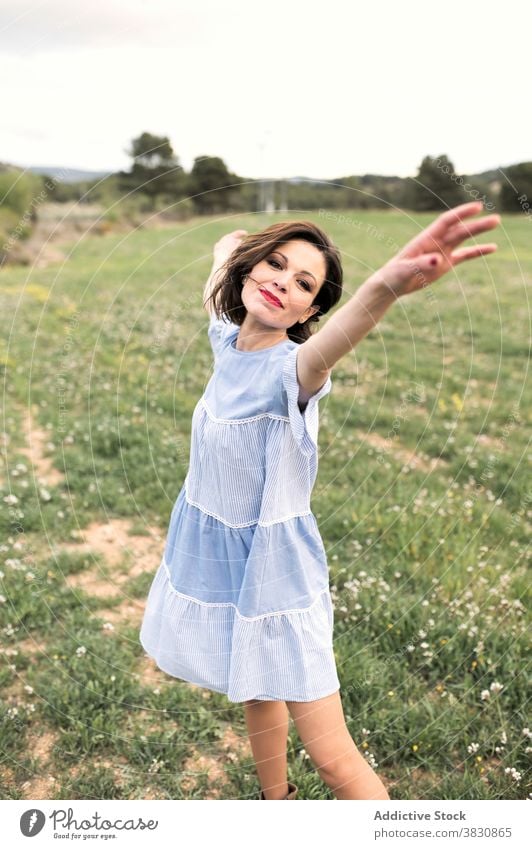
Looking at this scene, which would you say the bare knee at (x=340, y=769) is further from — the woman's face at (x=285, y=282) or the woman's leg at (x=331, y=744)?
the woman's face at (x=285, y=282)

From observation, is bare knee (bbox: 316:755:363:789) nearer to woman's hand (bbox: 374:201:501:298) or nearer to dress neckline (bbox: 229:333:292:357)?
dress neckline (bbox: 229:333:292:357)

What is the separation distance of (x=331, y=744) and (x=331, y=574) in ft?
5.57

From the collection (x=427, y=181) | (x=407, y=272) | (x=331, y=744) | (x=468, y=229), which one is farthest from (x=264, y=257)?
(x=427, y=181)

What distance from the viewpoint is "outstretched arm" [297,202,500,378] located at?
159 cm

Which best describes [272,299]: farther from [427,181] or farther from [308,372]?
[427,181]

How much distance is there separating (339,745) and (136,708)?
117 cm

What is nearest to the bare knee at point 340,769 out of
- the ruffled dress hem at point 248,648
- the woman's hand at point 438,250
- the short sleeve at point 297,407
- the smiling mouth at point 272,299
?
the ruffled dress hem at point 248,648

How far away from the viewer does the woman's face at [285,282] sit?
2295 mm

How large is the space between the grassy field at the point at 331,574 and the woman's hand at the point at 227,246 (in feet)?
1.57

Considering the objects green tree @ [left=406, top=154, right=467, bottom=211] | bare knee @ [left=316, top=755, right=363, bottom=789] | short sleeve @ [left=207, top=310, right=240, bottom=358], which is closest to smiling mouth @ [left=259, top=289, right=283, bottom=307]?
short sleeve @ [left=207, top=310, right=240, bottom=358]

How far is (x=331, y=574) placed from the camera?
4.03 m

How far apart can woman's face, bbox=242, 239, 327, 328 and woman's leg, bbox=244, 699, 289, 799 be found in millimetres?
1167

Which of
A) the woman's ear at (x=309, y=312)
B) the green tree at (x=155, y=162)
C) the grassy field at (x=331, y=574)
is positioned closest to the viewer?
the woman's ear at (x=309, y=312)

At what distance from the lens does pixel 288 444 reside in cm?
225
